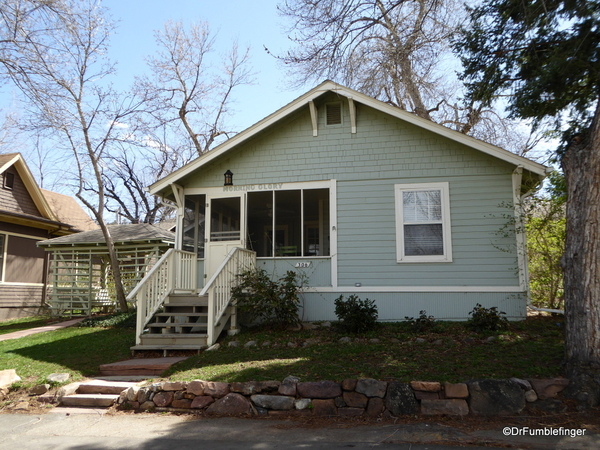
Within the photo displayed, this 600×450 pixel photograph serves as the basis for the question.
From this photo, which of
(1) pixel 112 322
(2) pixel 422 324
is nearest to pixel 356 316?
(2) pixel 422 324

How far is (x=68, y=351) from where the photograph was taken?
28.5 feet

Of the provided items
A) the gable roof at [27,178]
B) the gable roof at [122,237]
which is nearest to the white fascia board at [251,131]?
the gable roof at [122,237]

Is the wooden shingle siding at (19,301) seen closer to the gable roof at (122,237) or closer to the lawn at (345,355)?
the gable roof at (122,237)

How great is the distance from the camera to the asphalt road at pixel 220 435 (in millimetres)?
4477

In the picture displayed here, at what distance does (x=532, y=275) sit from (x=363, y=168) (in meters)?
4.40

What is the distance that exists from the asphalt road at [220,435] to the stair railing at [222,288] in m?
2.53

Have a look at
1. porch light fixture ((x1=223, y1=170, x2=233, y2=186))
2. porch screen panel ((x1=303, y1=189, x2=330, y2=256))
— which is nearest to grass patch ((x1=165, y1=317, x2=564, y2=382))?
porch screen panel ((x1=303, y1=189, x2=330, y2=256))

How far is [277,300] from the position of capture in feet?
28.6

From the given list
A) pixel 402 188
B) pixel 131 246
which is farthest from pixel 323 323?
pixel 131 246

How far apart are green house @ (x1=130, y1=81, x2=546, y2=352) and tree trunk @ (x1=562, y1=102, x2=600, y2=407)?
10.0 ft

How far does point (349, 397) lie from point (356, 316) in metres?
2.89

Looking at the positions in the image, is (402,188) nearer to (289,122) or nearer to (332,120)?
(332,120)

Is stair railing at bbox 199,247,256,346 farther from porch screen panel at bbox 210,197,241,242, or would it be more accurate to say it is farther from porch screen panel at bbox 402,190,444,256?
porch screen panel at bbox 402,190,444,256

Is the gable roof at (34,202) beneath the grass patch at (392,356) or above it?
above
